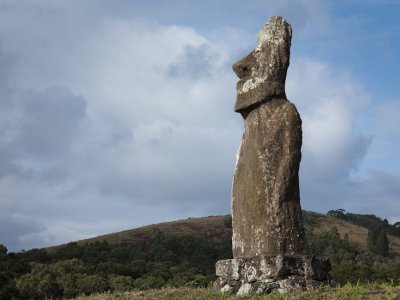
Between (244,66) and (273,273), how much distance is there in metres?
4.83

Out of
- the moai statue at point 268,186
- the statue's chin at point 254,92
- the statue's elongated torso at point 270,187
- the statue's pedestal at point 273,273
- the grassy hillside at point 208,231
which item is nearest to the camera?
the statue's pedestal at point 273,273

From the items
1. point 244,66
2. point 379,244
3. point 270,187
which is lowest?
point 270,187

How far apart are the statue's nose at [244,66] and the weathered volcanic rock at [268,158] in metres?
0.02

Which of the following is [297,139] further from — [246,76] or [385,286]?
[385,286]

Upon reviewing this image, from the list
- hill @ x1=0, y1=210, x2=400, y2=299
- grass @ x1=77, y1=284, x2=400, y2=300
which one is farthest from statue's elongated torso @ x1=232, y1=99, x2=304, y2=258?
grass @ x1=77, y1=284, x2=400, y2=300

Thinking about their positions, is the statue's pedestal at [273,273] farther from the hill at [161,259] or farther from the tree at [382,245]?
the tree at [382,245]

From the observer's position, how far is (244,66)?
14.4 m

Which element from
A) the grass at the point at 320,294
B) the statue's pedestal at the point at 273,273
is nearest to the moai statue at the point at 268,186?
the statue's pedestal at the point at 273,273

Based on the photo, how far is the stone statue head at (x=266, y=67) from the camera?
13.9 metres

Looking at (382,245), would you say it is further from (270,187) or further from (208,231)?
(270,187)

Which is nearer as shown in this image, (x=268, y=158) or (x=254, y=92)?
(x=268, y=158)

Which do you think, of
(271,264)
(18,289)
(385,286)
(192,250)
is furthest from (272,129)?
(192,250)

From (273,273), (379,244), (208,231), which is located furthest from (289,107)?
(208,231)

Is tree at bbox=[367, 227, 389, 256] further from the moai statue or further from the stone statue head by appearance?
the moai statue
